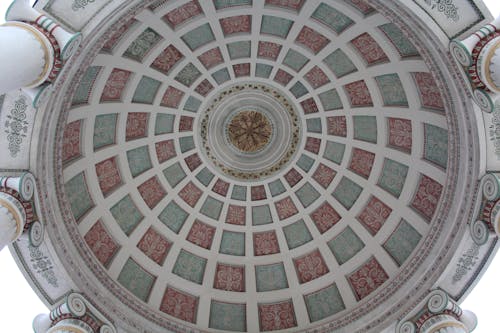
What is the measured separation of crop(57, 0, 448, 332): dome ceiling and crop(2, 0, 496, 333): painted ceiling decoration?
0.20ft

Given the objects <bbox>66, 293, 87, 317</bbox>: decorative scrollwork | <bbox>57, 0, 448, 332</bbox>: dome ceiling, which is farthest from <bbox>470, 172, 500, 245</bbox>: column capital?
<bbox>66, 293, 87, 317</bbox>: decorative scrollwork

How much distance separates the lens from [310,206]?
20.9 metres

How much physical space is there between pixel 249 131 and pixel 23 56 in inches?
474

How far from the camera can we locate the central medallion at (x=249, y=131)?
67.5 feet

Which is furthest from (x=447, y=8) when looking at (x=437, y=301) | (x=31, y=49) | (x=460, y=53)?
(x=31, y=49)

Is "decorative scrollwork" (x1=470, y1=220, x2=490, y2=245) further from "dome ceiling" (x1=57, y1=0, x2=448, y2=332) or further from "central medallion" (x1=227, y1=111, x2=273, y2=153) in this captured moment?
"central medallion" (x1=227, y1=111, x2=273, y2=153)

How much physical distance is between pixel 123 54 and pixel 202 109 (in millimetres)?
4414

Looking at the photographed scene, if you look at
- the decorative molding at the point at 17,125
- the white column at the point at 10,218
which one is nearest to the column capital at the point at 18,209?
the white column at the point at 10,218

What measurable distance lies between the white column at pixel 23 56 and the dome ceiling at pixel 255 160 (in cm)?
570

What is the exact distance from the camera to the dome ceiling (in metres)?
16.9

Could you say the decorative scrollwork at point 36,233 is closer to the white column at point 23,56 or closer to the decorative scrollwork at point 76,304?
the decorative scrollwork at point 76,304

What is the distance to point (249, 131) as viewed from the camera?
20.8m

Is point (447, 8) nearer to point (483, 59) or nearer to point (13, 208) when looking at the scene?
point (483, 59)

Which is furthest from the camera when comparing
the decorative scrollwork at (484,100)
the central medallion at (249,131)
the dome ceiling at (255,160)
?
the central medallion at (249,131)
